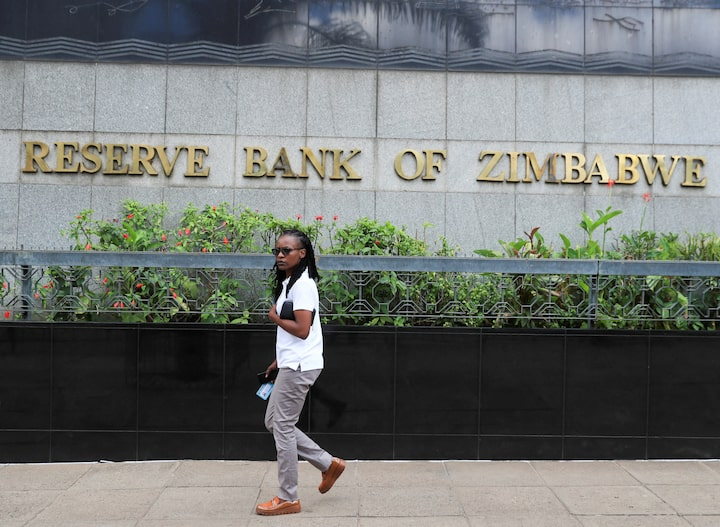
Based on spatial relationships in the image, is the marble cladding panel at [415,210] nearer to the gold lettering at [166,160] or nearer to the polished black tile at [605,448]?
the gold lettering at [166,160]

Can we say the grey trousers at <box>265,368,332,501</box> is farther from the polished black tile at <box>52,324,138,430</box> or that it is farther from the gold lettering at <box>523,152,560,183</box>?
the gold lettering at <box>523,152,560,183</box>

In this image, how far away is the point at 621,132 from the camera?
8.36 meters

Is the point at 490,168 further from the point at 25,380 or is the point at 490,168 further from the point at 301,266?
the point at 25,380

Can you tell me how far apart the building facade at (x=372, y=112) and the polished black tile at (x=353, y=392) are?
98.8 inches

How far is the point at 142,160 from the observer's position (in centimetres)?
820

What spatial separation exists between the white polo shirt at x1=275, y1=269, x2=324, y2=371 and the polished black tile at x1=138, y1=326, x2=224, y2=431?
157 cm

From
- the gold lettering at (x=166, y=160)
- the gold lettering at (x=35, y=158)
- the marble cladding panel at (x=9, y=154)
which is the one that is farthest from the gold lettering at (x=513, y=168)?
the marble cladding panel at (x=9, y=154)

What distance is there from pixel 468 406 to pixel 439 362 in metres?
0.44

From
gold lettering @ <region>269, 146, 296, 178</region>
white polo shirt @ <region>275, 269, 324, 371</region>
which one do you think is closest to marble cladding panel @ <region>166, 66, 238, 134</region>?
gold lettering @ <region>269, 146, 296, 178</region>

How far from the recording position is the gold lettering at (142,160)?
8195 millimetres

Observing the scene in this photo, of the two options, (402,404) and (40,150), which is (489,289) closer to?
(402,404)

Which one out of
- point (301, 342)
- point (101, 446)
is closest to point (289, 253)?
point (301, 342)

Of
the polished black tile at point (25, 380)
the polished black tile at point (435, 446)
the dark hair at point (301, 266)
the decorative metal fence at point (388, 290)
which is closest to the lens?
the dark hair at point (301, 266)

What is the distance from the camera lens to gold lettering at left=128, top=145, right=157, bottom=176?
26.9 ft
